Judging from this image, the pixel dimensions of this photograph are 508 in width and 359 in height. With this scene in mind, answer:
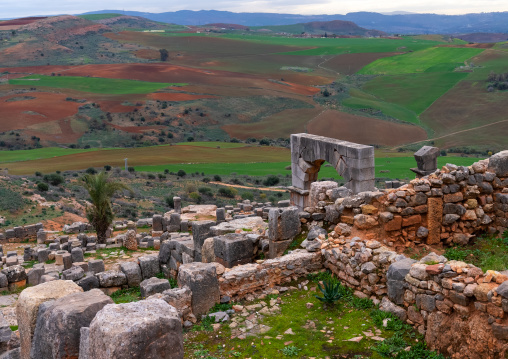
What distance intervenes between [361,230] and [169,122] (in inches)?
2374

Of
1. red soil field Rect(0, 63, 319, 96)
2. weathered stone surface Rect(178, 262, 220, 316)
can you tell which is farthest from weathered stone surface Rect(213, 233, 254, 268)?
red soil field Rect(0, 63, 319, 96)

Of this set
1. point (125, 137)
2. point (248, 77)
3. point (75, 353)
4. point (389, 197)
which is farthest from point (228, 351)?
point (248, 77)

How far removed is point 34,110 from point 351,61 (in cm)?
6833

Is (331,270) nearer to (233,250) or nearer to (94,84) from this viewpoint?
(233,250)

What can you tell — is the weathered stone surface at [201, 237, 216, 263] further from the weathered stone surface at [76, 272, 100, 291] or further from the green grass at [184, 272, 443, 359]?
the green grass at [184, 272, 443, 359]

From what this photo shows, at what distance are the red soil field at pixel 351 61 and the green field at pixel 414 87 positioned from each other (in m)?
11.2

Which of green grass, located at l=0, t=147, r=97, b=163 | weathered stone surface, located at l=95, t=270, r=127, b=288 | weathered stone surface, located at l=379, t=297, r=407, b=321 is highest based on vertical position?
weathered stone surface, located at l=379, t=297, r=407, b=321

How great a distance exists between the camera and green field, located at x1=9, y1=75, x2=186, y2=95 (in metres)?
79.6

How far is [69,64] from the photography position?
97.7 metres

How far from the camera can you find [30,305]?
5781mm

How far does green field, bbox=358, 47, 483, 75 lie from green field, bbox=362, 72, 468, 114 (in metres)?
4.56

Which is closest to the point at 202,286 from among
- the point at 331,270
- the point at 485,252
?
the point at 331,270

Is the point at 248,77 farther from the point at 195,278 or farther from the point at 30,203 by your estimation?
the point at 195,278

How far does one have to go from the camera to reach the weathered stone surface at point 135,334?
14.4 ft
